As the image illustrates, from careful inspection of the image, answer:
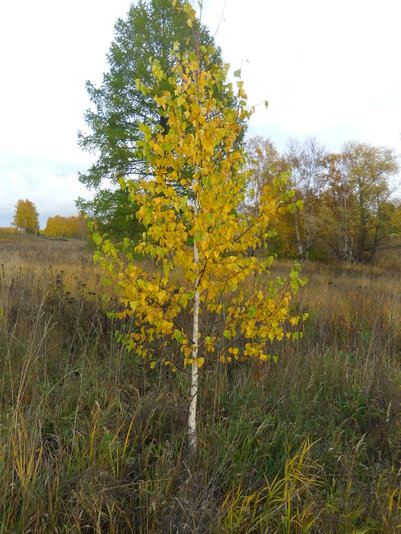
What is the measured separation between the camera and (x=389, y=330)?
4.89 meters

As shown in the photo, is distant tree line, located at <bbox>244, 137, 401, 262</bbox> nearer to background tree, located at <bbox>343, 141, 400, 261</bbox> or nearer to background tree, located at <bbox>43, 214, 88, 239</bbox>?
background tree, located at <bbox>343, 141, 400, 261</bbox>

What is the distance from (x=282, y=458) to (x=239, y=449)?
34cm

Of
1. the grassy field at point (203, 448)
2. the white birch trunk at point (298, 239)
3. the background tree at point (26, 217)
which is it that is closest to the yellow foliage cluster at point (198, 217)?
the grassy field at point (203, 448)

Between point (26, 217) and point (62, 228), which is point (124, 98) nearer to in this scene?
point (26, 217)

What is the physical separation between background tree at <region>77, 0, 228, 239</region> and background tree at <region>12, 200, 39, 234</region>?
63.1 meters

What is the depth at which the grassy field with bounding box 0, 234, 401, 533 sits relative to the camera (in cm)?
175

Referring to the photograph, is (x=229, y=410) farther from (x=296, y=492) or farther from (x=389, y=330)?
(x=389, y=330)

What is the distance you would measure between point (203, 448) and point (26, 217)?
73.7 meters

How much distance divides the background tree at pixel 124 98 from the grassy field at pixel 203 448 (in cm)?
673

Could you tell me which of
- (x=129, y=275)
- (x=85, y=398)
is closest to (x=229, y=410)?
(x=85, y=398)

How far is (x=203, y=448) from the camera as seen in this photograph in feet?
7.53

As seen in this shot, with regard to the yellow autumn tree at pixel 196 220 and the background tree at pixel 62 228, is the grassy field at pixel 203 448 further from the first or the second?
the background tree at pixel 62 228

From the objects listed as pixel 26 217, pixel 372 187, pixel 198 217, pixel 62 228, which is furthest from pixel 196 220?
pixel 62 228

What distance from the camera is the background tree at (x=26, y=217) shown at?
2544 inches
